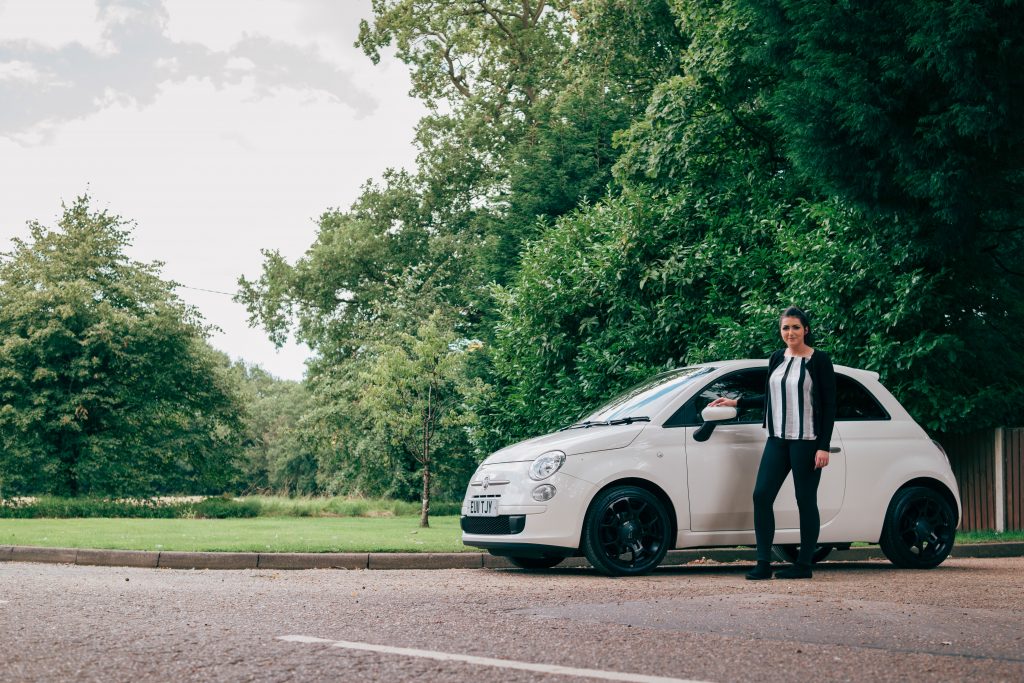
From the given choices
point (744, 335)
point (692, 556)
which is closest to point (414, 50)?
point (744, 335)

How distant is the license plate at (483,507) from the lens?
9297 millimetres

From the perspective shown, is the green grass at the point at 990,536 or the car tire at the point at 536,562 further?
the green grass at the point at 990,536

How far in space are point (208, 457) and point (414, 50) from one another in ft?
53.8

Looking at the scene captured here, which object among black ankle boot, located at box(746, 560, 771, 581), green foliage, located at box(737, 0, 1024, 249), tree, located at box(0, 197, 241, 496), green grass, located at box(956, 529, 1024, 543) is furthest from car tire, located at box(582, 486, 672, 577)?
tree, located at box(0, 197, 241, 496)

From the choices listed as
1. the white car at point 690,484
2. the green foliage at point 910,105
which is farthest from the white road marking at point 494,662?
the green foliage at point 910,105

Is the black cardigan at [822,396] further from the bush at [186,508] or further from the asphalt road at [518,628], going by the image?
the bush at [186,508]

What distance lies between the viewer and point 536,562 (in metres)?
10.1

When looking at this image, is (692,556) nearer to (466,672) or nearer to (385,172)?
(466,672)

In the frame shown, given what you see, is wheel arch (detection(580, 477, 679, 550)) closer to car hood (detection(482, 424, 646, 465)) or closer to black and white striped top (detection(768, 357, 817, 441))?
car hood (detection(482, 424, 646, 465))

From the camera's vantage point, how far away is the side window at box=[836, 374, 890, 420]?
9.77 m

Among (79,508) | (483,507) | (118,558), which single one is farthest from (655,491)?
(79,508)

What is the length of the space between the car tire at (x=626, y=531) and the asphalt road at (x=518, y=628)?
0.72 feet

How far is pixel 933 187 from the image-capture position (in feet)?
36.9

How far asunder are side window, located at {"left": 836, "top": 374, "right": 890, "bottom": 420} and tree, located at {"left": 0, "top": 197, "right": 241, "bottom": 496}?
28451mm
